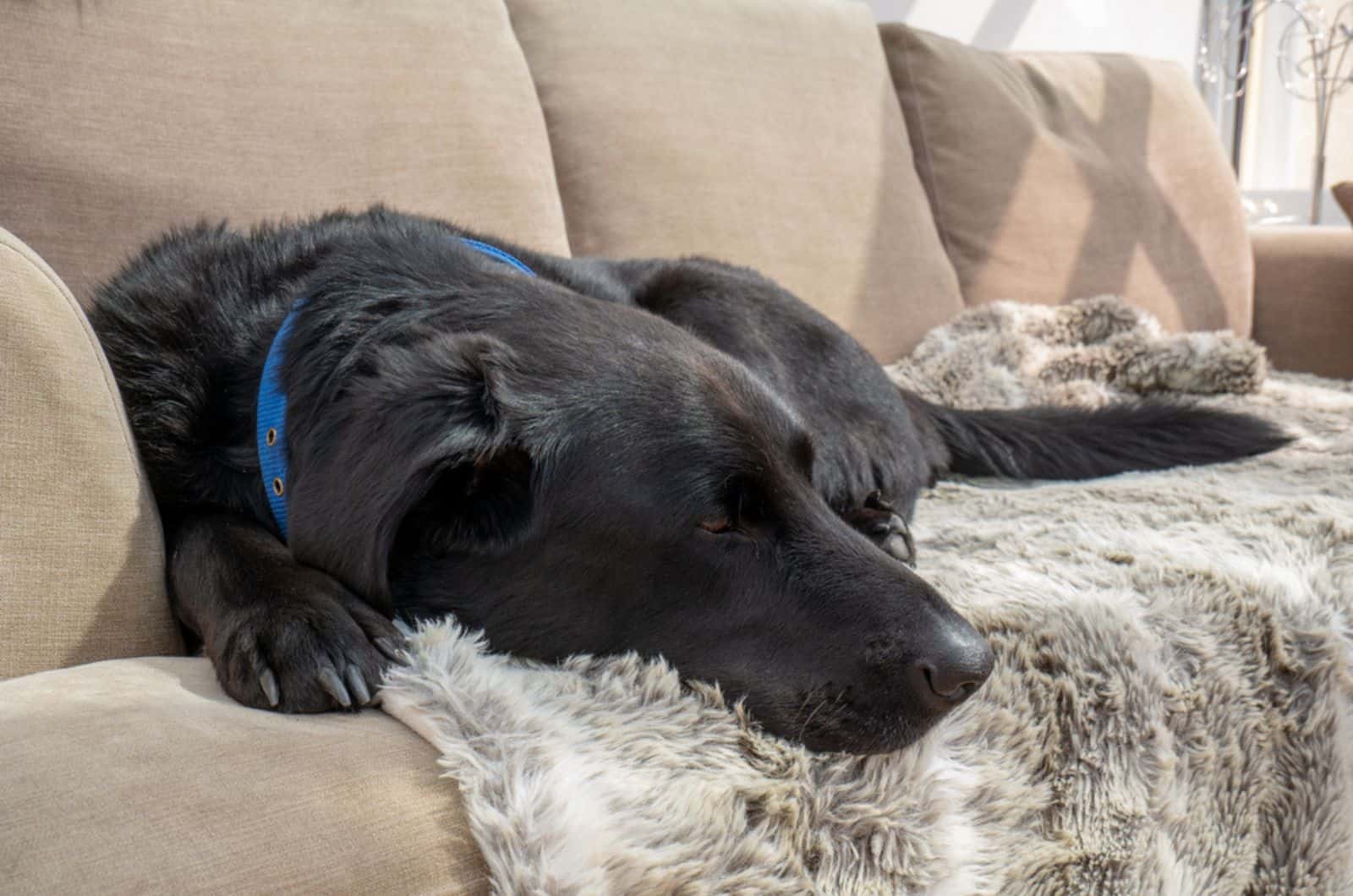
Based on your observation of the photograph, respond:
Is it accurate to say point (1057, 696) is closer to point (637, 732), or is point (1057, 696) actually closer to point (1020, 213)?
point (637, 732)

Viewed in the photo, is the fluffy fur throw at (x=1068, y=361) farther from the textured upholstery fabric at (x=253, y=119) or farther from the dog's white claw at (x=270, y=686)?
the dog's white claw at (x=270, y=686)

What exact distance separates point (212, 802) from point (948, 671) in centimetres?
56

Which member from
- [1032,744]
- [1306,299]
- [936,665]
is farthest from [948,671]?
[1306,299]

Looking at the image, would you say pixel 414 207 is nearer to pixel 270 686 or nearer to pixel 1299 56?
pixel 270 686

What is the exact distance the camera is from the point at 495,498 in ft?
3.51

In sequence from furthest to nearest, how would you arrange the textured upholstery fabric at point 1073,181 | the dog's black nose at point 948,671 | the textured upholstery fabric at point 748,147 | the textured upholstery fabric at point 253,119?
the textured upholstery fabric at point 1073,181 < the textured upholstery fabric at point 748,147 < the textured upholstery fabric at point 253,119 < the dog's black nose at point 948,671

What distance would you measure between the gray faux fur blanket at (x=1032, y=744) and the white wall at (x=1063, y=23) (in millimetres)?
2736

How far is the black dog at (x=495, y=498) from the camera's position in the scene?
96cm

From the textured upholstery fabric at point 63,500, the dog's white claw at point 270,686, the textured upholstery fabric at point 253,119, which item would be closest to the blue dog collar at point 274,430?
the textured upholstery fabric at point 63,500

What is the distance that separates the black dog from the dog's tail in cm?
81

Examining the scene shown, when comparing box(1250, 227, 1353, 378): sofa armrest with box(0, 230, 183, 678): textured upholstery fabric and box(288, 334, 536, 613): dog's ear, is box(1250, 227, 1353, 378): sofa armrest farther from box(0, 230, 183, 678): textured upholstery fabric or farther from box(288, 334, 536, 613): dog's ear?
box(0, 230, 183, 678): textured upholstery fabric

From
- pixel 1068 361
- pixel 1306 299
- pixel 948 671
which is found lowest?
pixel 1306 299

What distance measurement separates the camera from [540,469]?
3.48 feet

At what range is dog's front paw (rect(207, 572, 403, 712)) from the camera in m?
0.88
